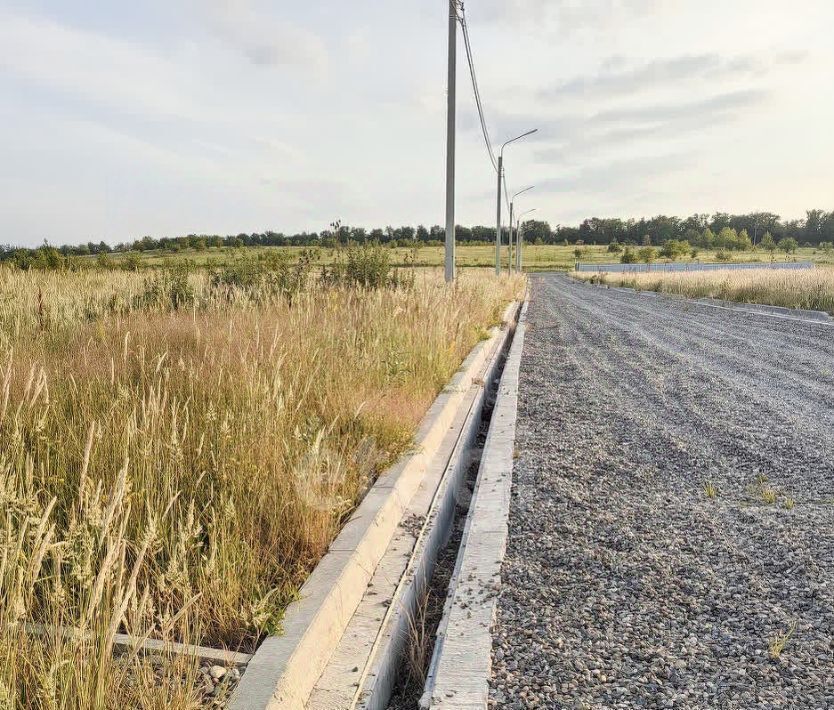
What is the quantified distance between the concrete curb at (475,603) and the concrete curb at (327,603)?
39 centimetres

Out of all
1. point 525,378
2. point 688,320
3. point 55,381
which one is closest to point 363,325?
point 525,378

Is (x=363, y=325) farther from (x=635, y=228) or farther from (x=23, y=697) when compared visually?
(x=635, y=228)

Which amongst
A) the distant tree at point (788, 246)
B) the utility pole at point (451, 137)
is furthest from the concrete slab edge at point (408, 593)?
the distant tree at point (788, 246)

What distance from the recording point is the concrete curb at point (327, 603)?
6.23 feet

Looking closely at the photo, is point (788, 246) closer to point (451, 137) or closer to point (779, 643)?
point (451, 137)

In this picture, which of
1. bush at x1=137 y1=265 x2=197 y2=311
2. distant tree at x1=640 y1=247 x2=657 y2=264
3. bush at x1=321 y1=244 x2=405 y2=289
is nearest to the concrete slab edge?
bush at x1=137 y1=265 x2=197 y2=311

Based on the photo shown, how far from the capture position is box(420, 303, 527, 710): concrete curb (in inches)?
84.5

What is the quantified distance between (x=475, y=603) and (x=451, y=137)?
11342mm

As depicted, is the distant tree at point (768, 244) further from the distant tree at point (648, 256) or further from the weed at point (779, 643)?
the weed at point (779, 643)

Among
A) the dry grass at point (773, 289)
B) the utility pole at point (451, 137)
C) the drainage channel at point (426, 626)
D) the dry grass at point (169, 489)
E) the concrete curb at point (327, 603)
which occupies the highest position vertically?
the utility pole at point (451, 137)

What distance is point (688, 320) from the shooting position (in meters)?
16.8

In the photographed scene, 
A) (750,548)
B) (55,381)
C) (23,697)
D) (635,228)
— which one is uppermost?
(635,228)

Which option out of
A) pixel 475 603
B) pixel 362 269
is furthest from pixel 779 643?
pixel 362 269

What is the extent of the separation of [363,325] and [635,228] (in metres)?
147
